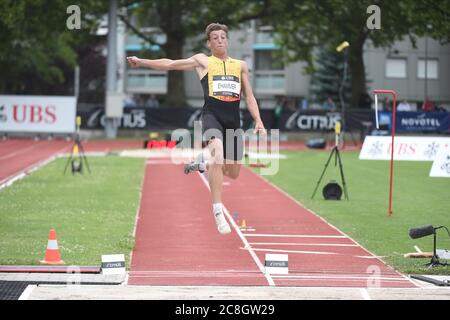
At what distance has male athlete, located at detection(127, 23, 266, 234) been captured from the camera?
39.5 ft

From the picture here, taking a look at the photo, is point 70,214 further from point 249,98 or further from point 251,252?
point 249,98

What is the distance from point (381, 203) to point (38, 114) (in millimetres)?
21197

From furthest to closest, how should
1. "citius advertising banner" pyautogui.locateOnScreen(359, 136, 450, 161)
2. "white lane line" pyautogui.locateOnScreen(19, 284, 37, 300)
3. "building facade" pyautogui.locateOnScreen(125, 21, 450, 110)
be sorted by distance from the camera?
"building facade" pyautogui.locateOnScreen(125, 21, 450, 110) → "citius advertising banner" pyautogui.locateOnScreen(359, 136, 450, 161) → "white lane line" pyautogui.locateOnScreen(19, 284, 37, 300)

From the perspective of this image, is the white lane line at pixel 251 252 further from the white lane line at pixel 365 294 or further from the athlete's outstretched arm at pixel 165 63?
the athlete's outstretched arm at pixel 165 63

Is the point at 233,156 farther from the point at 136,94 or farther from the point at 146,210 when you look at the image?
the point at 136,94

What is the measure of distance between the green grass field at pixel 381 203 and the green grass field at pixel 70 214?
3.84m

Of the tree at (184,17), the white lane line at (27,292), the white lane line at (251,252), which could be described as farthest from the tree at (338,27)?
the white lane line at (27,292)

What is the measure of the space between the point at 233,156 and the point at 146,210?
320 inches

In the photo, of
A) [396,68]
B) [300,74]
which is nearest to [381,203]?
[396,68]

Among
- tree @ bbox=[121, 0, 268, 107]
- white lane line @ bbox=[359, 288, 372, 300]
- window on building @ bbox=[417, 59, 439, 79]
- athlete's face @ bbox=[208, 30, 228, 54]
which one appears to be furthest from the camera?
window on building @ bbox=[417, 59, 439, 79]

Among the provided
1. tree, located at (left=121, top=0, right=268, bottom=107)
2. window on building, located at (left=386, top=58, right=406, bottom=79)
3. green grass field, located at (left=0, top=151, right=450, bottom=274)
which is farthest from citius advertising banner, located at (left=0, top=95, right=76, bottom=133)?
window on building, located at (left=386, top=58, right=406, bottom=79)

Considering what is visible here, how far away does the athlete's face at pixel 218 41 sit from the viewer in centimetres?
1195

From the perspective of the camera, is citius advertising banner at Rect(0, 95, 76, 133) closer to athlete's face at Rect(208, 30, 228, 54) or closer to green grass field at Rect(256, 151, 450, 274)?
green grass field at Rect(256, 151, 450, 274)

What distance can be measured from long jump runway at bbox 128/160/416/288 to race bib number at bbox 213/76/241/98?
2.26 meters
